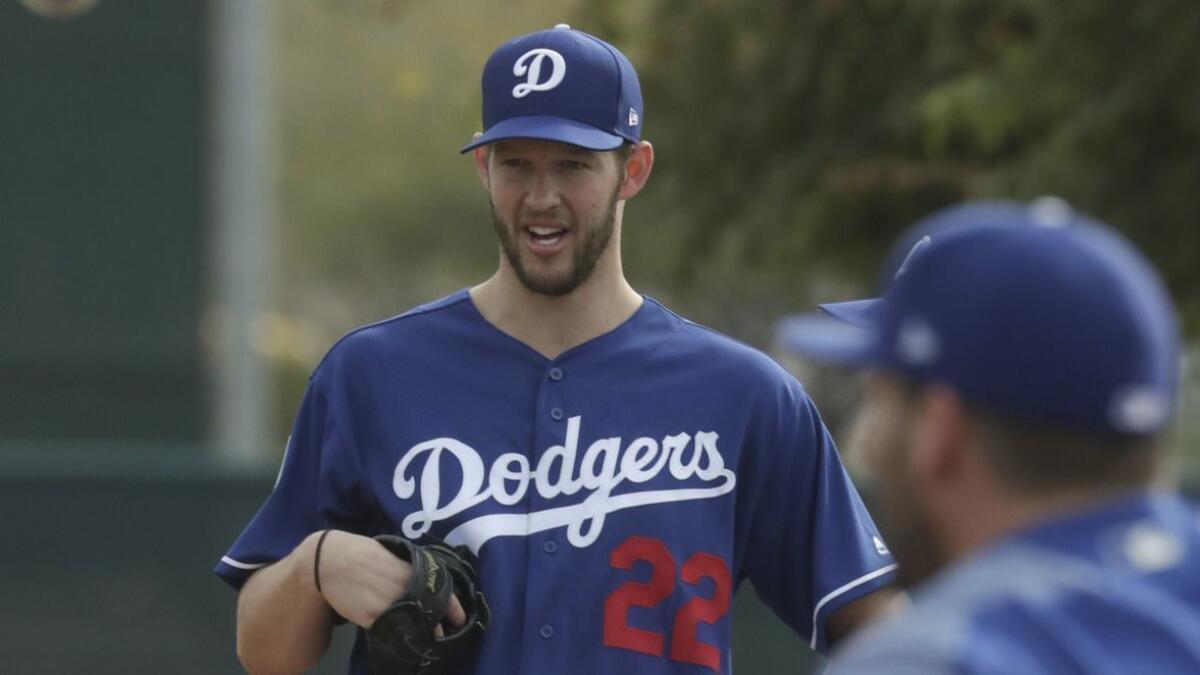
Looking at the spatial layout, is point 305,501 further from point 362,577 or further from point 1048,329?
point 1048,329

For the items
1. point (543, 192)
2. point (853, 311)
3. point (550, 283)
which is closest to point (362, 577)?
point (550, 283)

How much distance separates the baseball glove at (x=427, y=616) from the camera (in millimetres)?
3756

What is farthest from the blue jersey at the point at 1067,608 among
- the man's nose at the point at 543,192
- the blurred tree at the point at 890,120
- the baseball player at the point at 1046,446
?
the blurred tree at the point at 890,120

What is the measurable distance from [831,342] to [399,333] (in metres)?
1.80

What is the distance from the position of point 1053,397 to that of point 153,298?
32.9 feet

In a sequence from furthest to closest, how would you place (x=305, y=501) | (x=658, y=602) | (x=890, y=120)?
(x=890, y=120)
(x=305, y=501)
(x=658, y=602)

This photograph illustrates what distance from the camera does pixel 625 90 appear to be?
4.20 metres

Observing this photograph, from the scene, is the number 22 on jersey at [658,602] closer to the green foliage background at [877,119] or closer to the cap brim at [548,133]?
the cap brim at [548,133]

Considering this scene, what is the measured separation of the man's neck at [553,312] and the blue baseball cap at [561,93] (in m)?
0.28

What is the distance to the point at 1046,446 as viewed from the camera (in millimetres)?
2139

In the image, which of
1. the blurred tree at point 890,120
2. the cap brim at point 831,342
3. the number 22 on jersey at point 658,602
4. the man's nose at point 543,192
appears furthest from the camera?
the blurred tree at point 890,120

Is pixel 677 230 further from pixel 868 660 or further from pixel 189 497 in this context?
pixel 868 660

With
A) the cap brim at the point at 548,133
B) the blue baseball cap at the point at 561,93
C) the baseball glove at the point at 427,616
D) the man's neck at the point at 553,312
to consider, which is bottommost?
the baseball glove at the point at 427,616

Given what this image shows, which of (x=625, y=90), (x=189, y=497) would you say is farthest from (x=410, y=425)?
(x=189, y=497)
